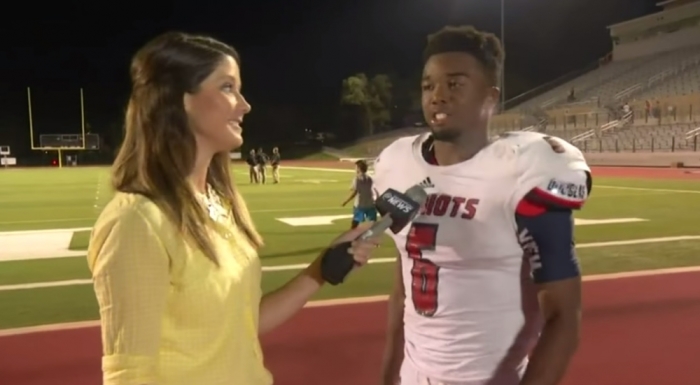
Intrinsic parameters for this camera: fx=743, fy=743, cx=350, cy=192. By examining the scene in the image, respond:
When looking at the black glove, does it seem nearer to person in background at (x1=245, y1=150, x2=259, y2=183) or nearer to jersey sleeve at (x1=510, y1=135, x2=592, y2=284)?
jersey sleeve at (x1=510, y1=135, x2=592, y2=284)

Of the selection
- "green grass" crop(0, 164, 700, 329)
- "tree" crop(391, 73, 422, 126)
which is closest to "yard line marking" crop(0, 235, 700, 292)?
"green grass" crop(0, 164, 700, 329)

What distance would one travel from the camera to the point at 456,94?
2.14m

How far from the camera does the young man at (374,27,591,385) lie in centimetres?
188

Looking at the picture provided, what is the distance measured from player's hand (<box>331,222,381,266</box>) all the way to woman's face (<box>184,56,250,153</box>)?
1.42ft

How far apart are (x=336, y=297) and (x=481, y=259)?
15.7 ft

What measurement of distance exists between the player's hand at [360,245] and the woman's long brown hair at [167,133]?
0.44m

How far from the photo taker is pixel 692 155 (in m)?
27.8

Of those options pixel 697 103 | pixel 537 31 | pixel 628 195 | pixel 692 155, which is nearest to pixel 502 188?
pixel 628 195

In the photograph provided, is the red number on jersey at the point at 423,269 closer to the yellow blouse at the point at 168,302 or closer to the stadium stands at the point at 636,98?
the yellow blouse at the point at 168,302

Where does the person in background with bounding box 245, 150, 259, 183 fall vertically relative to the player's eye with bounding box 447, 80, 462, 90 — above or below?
below

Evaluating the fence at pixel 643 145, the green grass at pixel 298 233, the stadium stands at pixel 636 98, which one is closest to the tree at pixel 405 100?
the stadium stands at pixel 636 98

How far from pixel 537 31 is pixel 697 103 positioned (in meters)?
27.4

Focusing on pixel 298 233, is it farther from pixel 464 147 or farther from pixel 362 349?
pixel 464 147

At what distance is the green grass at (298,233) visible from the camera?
6.82m
